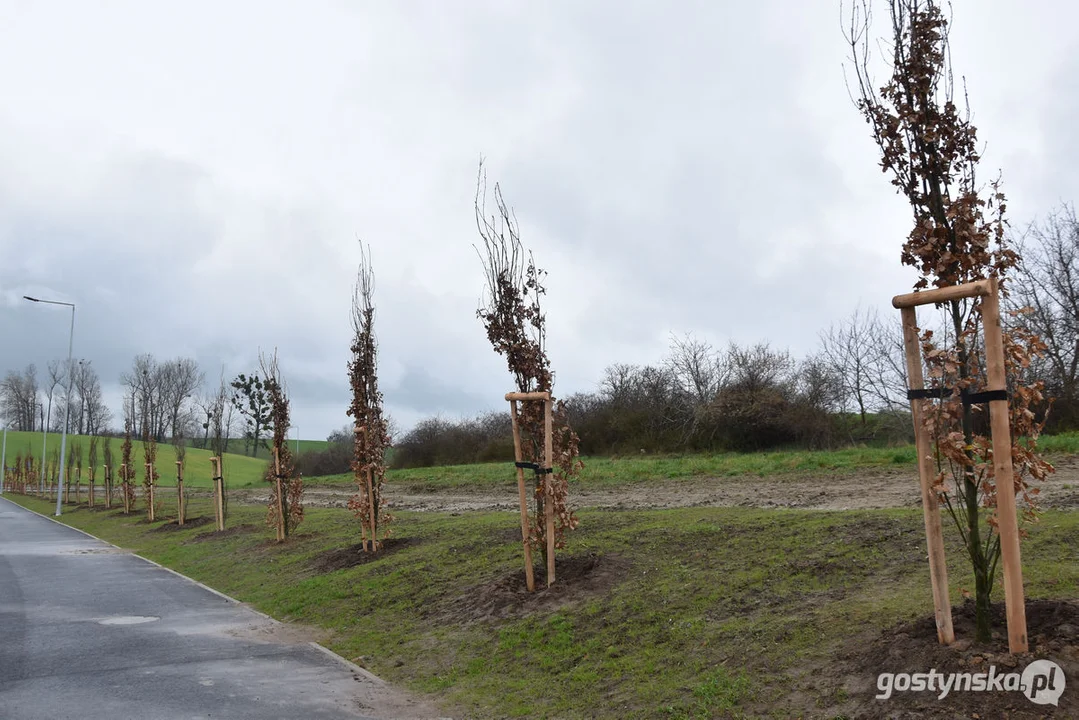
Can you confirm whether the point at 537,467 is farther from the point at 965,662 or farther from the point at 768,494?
the point at 768,494

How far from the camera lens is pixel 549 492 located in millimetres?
A: 9609

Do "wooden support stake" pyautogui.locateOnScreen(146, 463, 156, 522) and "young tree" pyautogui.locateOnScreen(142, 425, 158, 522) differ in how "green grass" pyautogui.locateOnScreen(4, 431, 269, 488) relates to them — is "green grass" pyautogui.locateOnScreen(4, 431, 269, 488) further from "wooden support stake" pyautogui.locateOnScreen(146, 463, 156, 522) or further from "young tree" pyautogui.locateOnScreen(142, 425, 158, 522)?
"wooden support stake" pyautogui.locateOnScreen(146, 463, 156, 522)

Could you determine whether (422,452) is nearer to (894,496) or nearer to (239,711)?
(894,496)

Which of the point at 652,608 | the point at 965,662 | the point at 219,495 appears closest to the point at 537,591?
the point at 652,608

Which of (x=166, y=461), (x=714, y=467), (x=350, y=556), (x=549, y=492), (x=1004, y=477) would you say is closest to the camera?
(x=1004, y=477)

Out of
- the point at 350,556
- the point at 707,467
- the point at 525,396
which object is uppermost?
the point at 525,396

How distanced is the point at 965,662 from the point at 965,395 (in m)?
1.60

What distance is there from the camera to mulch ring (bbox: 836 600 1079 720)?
173 inches

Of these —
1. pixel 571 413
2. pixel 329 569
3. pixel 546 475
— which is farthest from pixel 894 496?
pixel 571 413

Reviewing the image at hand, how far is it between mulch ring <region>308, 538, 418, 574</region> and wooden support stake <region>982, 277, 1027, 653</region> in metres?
10.2

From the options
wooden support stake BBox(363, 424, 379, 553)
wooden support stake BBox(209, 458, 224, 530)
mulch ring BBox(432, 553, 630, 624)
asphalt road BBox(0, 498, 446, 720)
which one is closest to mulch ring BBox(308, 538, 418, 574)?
wooden support stake BBox(363, 424, 379, 553)

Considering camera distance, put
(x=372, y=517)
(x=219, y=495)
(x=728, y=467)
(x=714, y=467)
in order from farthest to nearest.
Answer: (x=219, y=495)
(x=714, y=467)
(x=728, y=467)
(x=372, y=517)

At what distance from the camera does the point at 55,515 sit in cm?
4016

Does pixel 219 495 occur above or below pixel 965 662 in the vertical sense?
above
